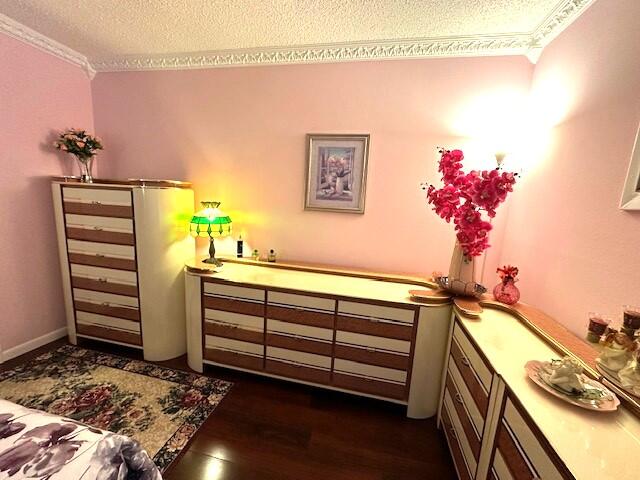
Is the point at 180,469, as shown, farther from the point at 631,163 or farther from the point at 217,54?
the point at 217,54

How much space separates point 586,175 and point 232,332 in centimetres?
238

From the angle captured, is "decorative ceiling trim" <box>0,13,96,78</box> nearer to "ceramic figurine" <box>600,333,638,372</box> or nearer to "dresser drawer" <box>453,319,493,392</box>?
"dresser drawer" <box>453,319,493,392</box>

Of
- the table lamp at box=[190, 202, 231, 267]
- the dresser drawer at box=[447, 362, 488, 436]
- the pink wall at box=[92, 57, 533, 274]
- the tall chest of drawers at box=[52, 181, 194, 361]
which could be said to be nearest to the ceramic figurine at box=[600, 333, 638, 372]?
the dresser drawer at box=[447, 362, 488, 436]

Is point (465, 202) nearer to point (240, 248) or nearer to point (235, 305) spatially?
point (235, 305)

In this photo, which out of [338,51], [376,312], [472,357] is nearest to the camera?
[472,357]

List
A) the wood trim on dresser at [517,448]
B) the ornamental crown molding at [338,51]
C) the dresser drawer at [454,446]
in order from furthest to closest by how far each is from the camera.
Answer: the ornamental crown molding at [338,51] → the dresser drawer at [454,446] → the wood trim on dresser at [517,448]

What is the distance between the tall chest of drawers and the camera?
6.96 ft

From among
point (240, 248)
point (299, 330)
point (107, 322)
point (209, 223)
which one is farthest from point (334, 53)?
point (107, 322)

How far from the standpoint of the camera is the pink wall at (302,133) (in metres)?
2.06

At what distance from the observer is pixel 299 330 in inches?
76.0

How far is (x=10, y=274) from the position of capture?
7.22 feet

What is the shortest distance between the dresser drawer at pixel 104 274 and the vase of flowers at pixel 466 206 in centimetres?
243

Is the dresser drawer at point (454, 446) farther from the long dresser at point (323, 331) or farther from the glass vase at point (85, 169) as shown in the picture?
the glass vase at point (85, 169)

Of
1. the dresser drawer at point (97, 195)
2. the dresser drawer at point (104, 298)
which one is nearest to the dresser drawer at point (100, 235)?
the dresser drawer at point (97, 195)
